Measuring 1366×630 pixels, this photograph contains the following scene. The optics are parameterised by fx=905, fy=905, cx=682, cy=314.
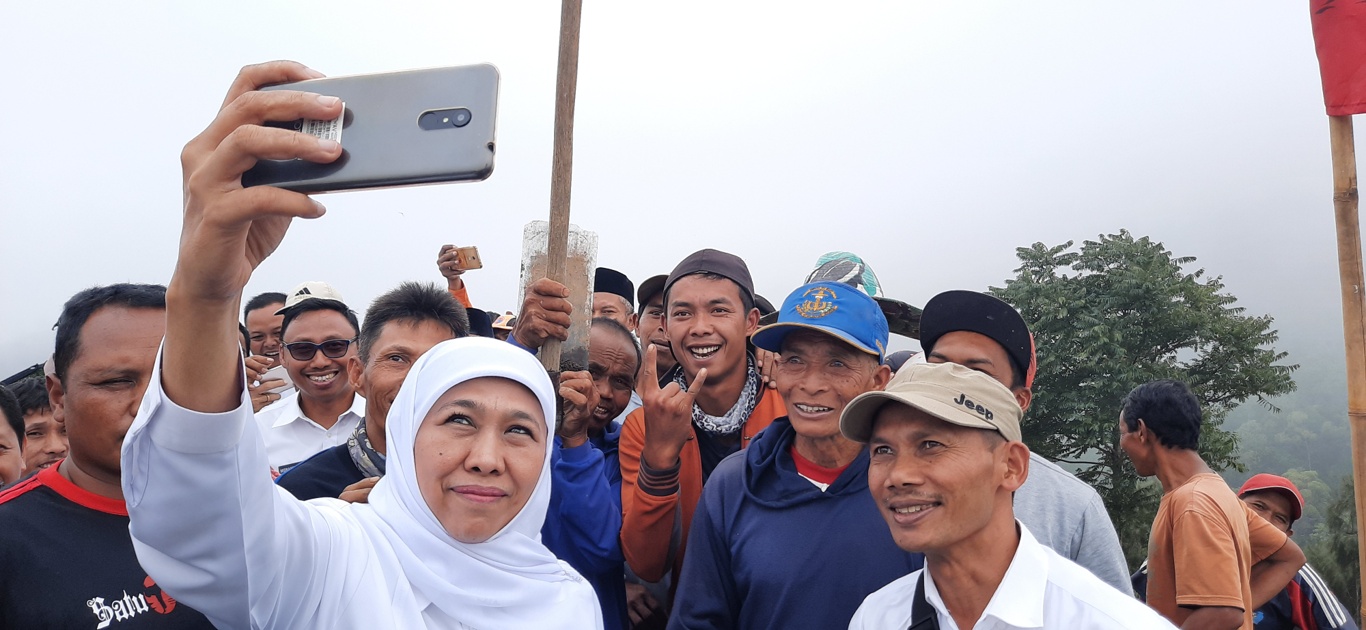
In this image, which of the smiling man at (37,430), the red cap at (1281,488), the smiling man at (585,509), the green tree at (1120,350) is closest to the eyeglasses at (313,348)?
the smiling man at (37,430)

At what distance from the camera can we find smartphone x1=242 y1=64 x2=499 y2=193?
1.31 meters

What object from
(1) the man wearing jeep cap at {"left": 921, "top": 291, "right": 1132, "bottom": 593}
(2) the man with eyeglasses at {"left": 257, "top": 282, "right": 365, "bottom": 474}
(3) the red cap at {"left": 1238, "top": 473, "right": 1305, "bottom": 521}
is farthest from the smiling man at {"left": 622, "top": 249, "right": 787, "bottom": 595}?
(3) the red cap at {"left": 1238, "top": 473, "right": 1305, "bottom": 521}

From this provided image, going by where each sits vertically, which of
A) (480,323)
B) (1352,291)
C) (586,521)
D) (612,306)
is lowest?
(586,521)

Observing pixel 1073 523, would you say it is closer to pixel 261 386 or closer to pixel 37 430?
pixel 261 386

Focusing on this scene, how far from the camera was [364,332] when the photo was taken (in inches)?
136

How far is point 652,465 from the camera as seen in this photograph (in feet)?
10.1

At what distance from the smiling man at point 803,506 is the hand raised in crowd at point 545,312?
734mm

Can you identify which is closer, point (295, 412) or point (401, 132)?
point (401, 132)

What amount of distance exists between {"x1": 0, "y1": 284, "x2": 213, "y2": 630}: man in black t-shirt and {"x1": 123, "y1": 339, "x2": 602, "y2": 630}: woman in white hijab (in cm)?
45

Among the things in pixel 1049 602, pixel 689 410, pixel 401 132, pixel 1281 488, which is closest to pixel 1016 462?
pixel 1049 602

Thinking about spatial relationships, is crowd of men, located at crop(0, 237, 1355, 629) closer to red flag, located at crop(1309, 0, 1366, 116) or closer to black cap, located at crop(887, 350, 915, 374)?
black cap, located at crop(887, 350, 915, 374)

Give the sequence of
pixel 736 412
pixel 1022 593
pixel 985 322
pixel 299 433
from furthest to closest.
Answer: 1. pixel 299 433
2. pixel 736 412
3. pixel 985 322
4. pixel 1022 593

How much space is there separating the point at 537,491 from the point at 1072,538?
1783 millimetres

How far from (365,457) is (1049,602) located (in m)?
2.06
